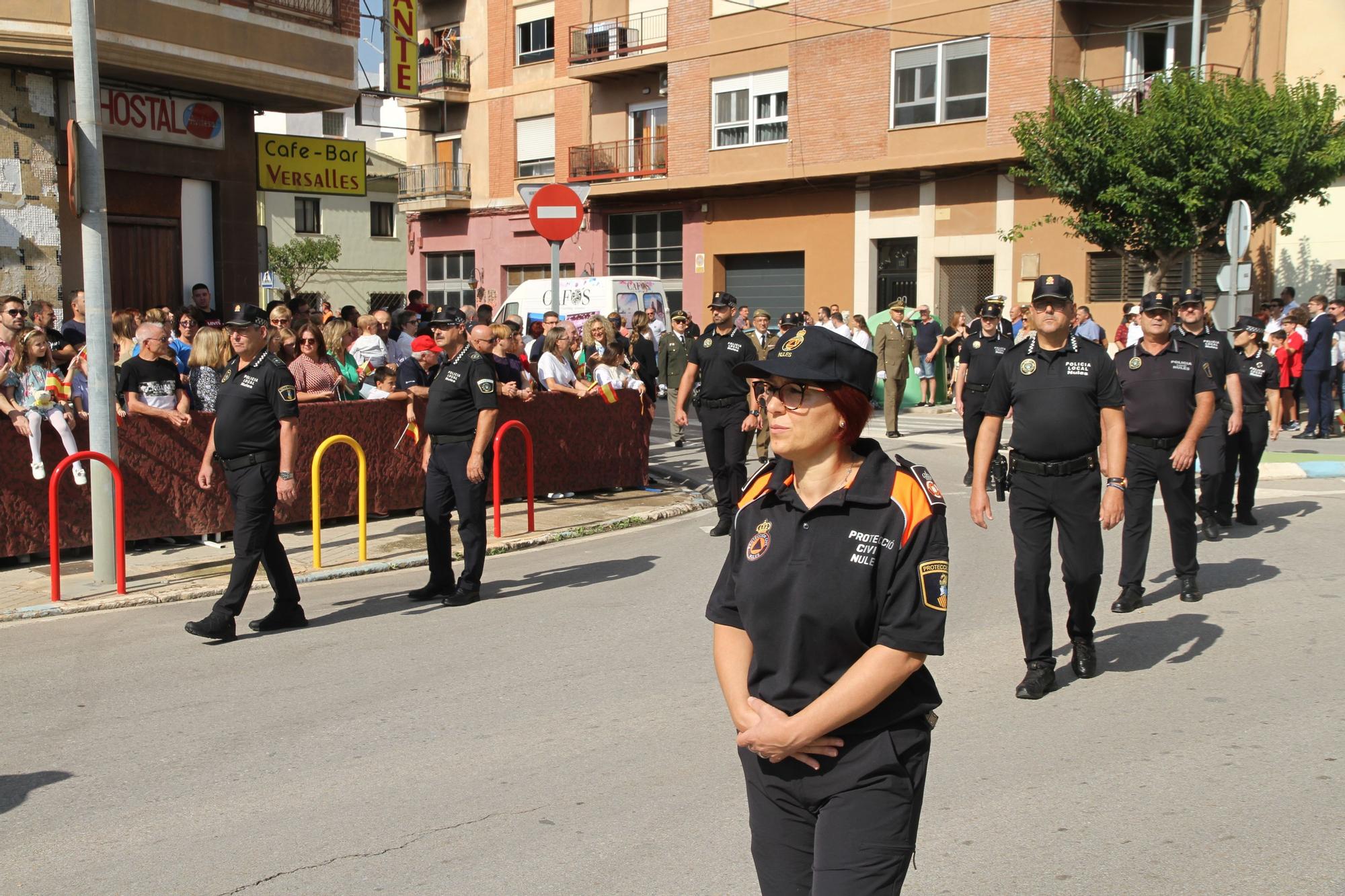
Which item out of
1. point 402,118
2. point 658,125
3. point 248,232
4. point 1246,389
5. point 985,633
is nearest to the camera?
point 985,633

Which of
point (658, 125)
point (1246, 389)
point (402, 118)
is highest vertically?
point (402, 118)

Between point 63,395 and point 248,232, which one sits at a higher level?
point 248,232

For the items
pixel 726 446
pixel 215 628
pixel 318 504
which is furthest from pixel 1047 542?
pixel 318 504

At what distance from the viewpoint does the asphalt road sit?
14.4 feet

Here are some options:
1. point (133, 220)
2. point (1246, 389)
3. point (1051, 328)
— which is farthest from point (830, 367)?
point (133, 220)

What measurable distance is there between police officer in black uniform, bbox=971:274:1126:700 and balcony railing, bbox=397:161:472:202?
1466 inches

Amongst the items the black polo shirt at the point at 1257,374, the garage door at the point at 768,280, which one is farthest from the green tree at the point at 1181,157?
the black polo shirt at the point at 1257,374

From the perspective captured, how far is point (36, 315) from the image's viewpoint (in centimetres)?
1195

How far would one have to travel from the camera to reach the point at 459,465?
8617 mm

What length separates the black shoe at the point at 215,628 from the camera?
A: 7.59 m

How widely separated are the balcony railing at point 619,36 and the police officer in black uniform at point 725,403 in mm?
26868

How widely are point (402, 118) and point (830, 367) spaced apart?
67500 millimetres

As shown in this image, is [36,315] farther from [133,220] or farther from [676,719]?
[676,719]

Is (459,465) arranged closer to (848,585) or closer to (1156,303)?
(1156,303)
